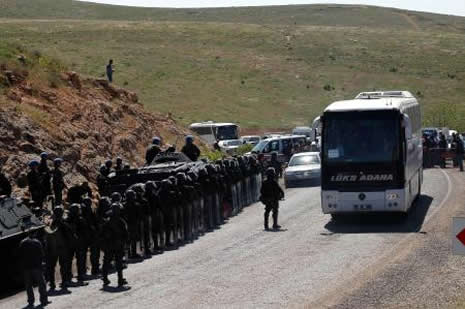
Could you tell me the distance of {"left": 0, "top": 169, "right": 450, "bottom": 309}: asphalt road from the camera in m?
18.6

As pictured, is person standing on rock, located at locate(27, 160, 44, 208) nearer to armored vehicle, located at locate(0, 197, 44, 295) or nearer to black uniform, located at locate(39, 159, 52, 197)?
black uniform, located at locate(39, 159, 52, 197)

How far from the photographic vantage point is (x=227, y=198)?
31.8 metres

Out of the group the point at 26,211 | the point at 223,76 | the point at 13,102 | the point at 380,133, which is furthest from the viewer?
the point at 223,76

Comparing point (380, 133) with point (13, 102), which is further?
point (13, 102)

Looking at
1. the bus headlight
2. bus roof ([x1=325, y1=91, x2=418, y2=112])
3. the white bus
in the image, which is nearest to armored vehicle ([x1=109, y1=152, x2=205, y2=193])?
the white bus

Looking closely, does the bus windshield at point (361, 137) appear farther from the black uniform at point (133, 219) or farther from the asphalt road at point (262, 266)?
the black uniform at point (133, 219)

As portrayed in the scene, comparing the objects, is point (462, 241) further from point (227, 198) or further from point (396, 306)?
point (227, 198)

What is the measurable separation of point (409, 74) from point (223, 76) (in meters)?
17.6

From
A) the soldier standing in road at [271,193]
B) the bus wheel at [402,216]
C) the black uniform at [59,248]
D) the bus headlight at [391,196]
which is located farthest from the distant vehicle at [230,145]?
the black uniform at [59,248]

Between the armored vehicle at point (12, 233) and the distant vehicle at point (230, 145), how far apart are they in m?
33.4

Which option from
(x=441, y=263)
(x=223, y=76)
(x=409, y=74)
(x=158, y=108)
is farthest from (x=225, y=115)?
(x=441, y=263)

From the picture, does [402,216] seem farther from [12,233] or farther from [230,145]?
[230,145]

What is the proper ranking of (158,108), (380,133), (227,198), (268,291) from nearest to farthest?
1. (268,291)
2. (380,133)
3. (227,198)
4. (158,108)

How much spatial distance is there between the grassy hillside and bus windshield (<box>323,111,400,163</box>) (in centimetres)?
5304
